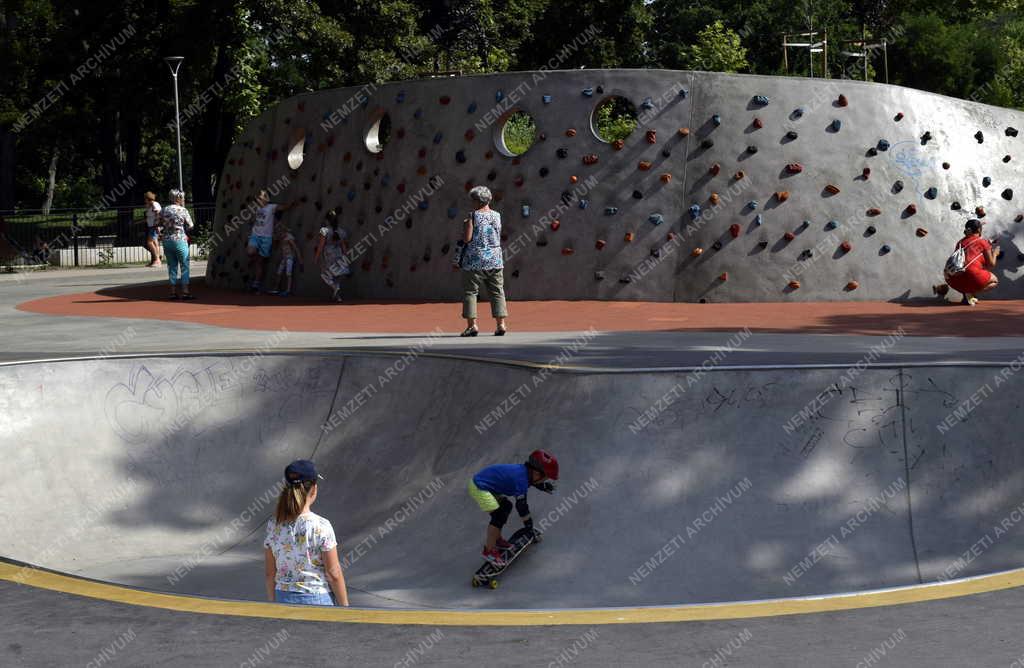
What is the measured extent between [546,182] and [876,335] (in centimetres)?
595

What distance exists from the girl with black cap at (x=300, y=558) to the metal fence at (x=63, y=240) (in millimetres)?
30613

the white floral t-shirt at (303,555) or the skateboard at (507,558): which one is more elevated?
the white floral t-shirt at (303,555)

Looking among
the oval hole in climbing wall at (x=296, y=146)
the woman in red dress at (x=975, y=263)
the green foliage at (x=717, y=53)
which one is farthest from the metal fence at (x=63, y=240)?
the green foliage at (x=717, y=53)

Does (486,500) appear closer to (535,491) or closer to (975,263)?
(535,491)

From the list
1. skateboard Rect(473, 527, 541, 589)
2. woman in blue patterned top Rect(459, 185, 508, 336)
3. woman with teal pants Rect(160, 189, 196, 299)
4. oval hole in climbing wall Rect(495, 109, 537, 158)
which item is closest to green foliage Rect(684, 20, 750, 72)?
oval hole in climbing wall Rect(495, 109, 537, 158)

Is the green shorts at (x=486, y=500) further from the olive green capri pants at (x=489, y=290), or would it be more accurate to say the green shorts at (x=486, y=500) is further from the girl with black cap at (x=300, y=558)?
the olive green capri pants at (x=489, y=290)

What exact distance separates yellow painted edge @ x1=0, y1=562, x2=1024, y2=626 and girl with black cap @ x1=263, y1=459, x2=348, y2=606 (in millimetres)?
785

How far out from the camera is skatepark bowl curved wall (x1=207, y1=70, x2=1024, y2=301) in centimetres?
1736

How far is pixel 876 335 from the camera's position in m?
13.8

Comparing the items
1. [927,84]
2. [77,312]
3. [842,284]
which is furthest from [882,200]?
[927,84]

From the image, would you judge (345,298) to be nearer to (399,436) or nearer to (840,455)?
(399,436)

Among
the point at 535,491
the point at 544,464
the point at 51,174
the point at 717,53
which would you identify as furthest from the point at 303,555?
the point at 51,174

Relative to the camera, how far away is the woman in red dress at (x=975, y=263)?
16484mm

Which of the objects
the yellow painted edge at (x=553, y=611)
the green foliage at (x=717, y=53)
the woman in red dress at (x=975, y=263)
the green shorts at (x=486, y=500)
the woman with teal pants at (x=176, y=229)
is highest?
the green foliage at (x=717, y=53)
